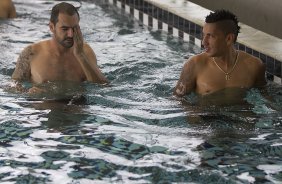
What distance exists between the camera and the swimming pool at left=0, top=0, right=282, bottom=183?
5121 mm

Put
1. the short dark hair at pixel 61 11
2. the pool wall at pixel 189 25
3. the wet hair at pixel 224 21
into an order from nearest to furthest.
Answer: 1. the wet hair at pixel 224 21
2. the short dark hair at pixel 61 11
3. the pool wall at pixel 189 25

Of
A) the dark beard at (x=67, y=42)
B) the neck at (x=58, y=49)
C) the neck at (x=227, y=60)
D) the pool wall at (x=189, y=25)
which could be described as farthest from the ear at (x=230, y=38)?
the neck at (x=58, y=49)

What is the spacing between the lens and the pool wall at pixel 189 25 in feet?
25.1

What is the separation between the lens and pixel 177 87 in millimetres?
6992

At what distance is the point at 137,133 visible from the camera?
5.95 meters

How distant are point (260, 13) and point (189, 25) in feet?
4.39

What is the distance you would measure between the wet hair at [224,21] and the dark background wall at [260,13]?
3.84 feet

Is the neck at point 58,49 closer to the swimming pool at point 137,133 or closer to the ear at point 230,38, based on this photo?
the swimming pool at point 137,133

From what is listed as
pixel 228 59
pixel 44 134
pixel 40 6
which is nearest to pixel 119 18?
pixel 40 6

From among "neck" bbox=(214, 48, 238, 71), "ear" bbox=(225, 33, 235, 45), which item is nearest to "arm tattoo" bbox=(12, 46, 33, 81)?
"neck" bbox=(214, 48, 238, 71)

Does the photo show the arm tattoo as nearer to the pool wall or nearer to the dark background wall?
the pool wall

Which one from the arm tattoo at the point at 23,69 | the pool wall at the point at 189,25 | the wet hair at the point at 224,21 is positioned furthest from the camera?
the pool wall at the point at 189,25

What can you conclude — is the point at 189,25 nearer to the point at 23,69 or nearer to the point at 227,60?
the point at 227,60

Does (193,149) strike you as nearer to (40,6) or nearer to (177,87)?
(177,87)
